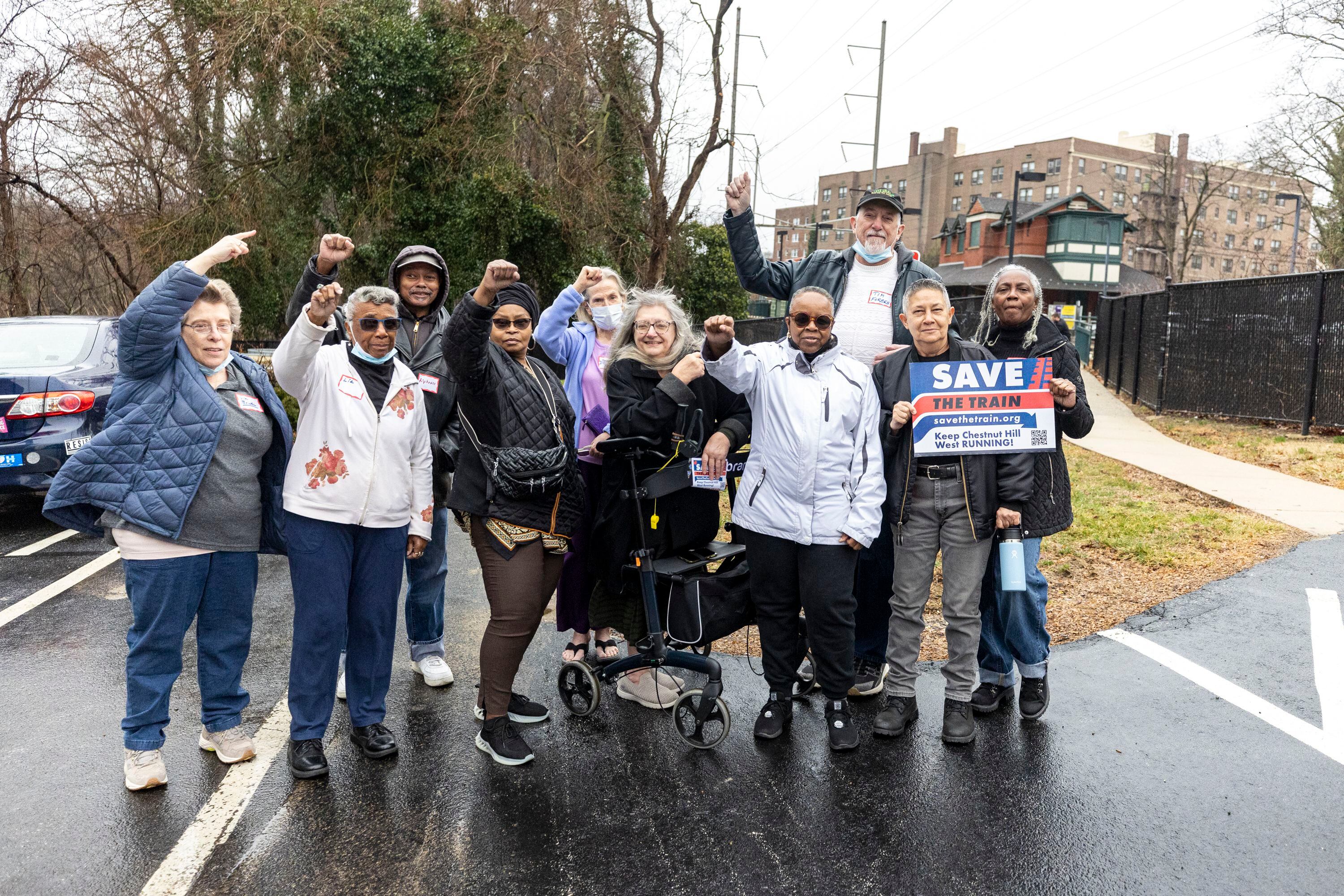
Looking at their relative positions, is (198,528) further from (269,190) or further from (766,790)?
(269,190)

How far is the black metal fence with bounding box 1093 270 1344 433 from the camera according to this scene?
A: 1214 centimetres

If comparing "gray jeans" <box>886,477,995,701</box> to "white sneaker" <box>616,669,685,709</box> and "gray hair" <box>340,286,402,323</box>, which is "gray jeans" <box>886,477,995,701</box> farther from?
"gray hair" <box>340,286,402,323</box>

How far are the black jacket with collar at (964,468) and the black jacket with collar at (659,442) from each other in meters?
0.67

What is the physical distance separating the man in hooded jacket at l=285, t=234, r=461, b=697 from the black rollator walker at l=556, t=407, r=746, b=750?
0.84 meters

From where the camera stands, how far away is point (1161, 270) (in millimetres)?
78250

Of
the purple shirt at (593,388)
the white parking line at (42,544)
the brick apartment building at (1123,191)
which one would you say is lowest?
the white parking line at (42,544)

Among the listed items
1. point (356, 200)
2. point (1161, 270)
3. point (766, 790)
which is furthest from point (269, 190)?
point (1161, 270)

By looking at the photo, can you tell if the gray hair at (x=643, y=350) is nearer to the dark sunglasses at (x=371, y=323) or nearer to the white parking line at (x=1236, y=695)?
the dark sunglasses at (x=371, y=323)

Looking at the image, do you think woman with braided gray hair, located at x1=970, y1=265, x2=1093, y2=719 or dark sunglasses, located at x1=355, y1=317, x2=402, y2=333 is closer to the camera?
dark sunglasses, located at x1=355, y1=317, x2=402, y2=333

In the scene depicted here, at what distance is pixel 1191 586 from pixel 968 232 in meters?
62.2

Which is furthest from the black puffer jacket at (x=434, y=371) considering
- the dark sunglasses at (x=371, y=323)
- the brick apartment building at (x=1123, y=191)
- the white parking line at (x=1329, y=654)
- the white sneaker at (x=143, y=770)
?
the brick apartment building at (x=1123, y=191)

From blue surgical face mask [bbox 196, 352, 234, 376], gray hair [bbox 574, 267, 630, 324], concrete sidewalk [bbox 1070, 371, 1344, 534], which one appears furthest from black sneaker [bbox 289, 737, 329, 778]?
concrete sidewalk [bbox 1070, 371, 1344, 534]

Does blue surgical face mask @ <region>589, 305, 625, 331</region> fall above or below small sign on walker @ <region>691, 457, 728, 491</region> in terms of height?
above

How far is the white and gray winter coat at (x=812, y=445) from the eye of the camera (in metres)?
4.13
